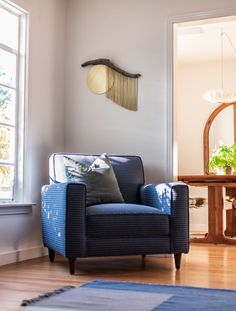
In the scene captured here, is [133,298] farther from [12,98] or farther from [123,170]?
[12,98]

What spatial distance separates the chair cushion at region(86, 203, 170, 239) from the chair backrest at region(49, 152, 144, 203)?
568 mm

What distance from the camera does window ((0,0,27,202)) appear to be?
12.0ft

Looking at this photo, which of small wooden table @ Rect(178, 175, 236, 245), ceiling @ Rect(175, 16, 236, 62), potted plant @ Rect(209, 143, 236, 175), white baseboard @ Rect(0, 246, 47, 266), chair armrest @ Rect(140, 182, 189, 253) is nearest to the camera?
chair armrest @ Rect(140, 182, 189, 253)

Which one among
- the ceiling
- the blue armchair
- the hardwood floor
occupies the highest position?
the ceiling

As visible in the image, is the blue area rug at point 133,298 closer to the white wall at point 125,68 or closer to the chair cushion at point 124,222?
Answer: the chair cushion at point 124,222

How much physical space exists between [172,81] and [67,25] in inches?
46.5

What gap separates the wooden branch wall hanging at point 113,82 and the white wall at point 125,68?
5 cm

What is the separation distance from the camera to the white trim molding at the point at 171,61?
3930 millimetres

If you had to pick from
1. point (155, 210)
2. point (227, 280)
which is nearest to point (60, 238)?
point (155, 210)

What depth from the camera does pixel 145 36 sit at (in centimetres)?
414

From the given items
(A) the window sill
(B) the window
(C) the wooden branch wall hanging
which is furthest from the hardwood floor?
(C) the wooden branch wall hanging

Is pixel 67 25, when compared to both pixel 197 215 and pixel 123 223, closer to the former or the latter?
pixel 123 223

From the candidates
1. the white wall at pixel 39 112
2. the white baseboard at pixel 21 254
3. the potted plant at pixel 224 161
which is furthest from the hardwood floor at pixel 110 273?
the potted plant at pixel 224 161

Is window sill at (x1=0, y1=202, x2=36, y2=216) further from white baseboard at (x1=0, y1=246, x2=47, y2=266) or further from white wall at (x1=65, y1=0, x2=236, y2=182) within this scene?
white wall at (x1=65, y1=0, x2=236, y2=182)
